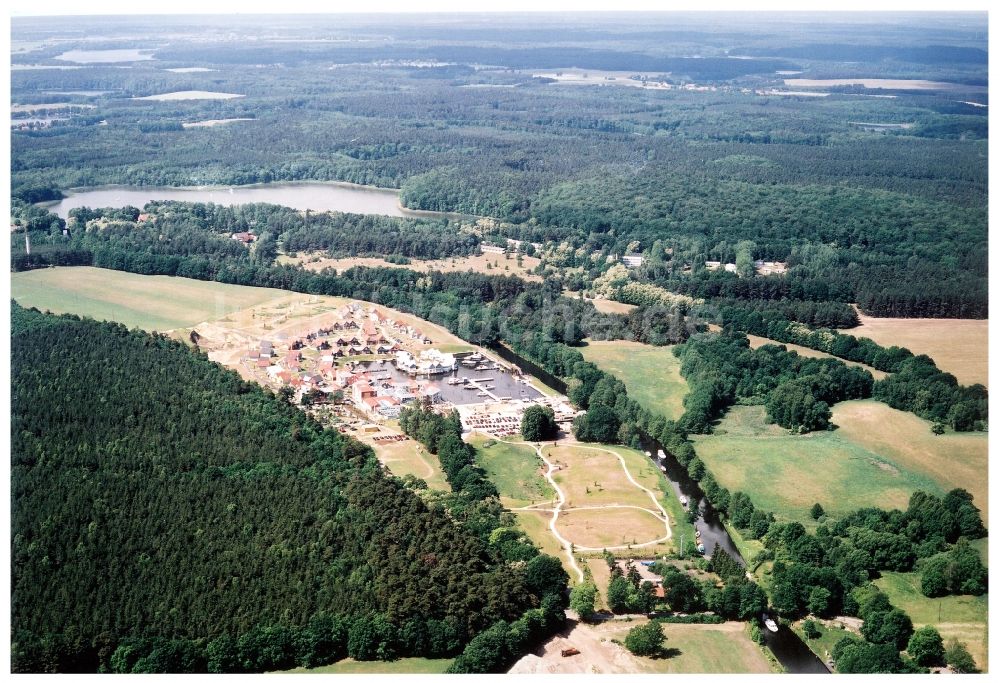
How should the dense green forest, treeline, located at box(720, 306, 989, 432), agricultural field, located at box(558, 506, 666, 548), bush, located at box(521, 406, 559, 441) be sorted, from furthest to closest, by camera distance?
1. treeline, located at box(720, 306, 989, 432)
2. bush, located at box(521, 406, 559, 441)
3. agricultural field, located at box(558, 506, 666, 548)
4. the dense green forest

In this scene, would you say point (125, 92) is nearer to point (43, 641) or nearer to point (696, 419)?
point (696, 419)

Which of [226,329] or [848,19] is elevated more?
[848,19]

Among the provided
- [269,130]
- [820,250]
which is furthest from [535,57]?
[820,250]

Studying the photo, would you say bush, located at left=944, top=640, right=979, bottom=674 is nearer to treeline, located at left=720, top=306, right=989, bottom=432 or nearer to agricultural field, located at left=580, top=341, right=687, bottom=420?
treeline, located at left=720, top=306, right=989, bottom=432

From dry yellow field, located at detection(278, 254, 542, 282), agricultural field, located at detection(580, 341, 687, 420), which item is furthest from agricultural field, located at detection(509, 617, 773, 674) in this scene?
dry yellow field, located at detection(278, 254, 542, 282)

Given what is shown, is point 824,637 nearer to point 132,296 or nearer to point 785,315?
point 785,315
